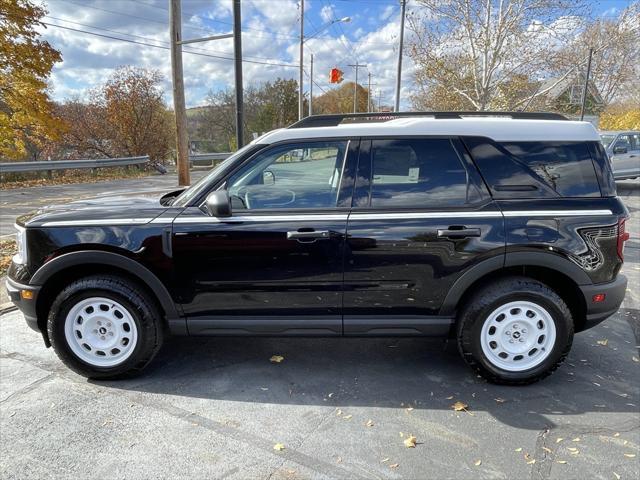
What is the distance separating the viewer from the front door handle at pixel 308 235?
2926mm

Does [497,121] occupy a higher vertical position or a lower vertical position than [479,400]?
higher

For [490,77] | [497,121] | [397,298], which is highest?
[490,77]

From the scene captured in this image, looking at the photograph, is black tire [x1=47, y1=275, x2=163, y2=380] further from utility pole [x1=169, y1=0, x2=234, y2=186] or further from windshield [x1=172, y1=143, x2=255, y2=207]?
utility pole [x1=169, y1=0, x2=234, y2=186]

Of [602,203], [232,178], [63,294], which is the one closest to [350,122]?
[232,178]

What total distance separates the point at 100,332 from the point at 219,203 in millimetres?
1394

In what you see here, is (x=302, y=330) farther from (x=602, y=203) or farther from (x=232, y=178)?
(x=602, y=203)

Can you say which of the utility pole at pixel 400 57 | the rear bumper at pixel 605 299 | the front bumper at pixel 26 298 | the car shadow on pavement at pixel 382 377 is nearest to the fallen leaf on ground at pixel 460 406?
the car shadow on pavement at pixel 382 377

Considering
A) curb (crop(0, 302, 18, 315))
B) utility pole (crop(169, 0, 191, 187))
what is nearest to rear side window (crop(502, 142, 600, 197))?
curb (crop(0, 302, 18, 315))

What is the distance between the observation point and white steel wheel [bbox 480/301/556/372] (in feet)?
10.1

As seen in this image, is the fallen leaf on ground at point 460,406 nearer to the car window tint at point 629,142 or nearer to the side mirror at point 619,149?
the side mirror at point 619,149

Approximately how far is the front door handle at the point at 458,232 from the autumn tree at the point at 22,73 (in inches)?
Result: 344

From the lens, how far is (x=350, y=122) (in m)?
3.33

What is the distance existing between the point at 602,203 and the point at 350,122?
187 cm

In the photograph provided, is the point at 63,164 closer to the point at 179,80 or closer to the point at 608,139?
the point at 179,80
